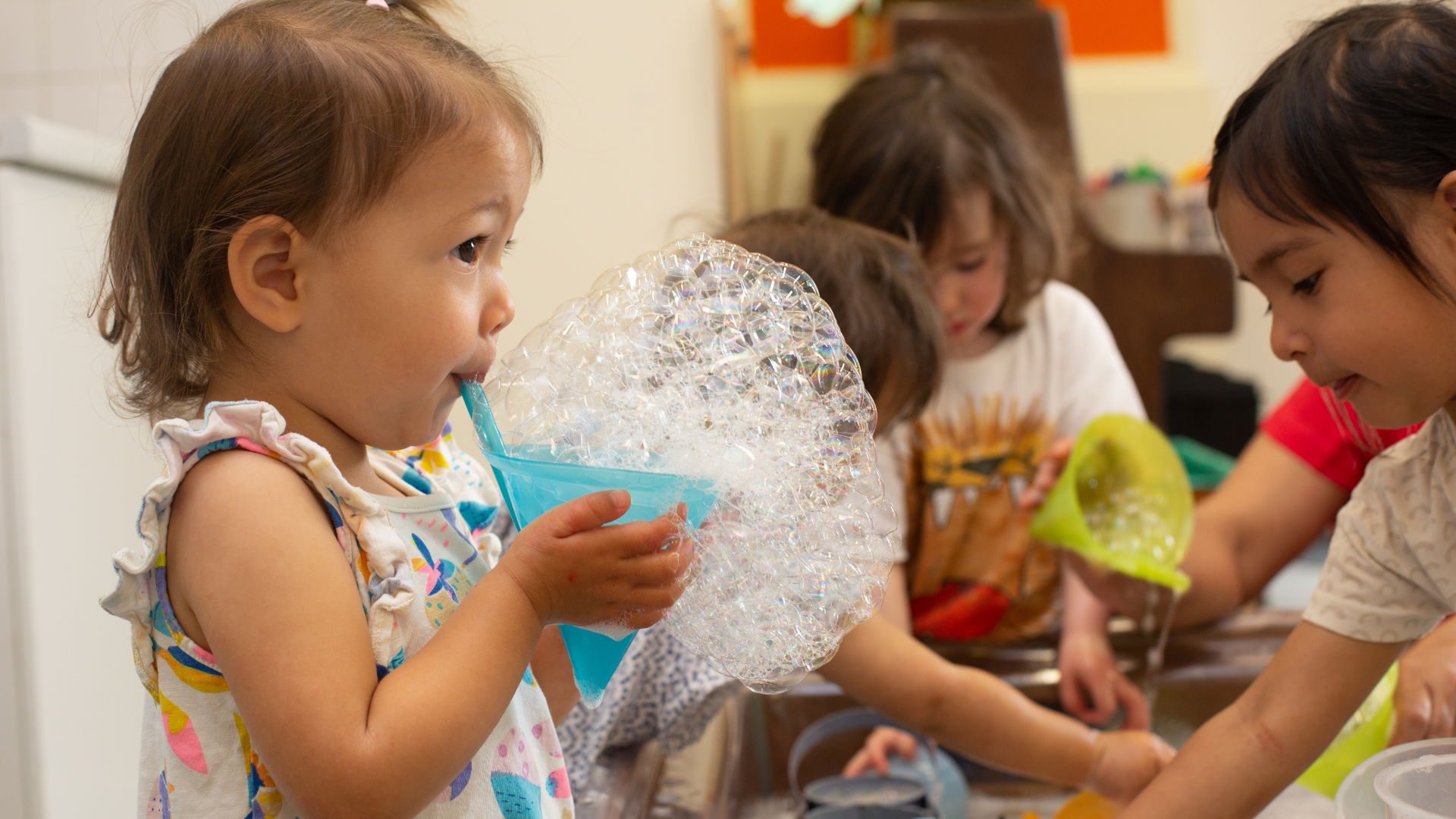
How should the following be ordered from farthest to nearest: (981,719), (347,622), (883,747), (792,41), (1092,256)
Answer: (792,41) → (1092,256) → (883,747) → (981,719) → (347,622)

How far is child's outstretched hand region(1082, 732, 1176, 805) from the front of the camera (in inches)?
30.3

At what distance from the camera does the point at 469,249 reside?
1.70 feet

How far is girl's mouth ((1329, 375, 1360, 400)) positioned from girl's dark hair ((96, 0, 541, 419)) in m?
0.50

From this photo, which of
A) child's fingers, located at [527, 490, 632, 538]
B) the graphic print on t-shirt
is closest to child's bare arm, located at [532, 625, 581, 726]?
child's fingers, located at [527, 490, 632, 538]

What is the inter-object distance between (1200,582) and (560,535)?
79 cm

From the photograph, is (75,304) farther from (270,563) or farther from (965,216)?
(965,216)

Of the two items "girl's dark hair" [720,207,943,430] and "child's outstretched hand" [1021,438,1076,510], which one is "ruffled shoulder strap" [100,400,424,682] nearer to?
"girl's dark hair" [720,207,943,430]

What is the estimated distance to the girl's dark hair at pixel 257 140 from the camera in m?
0.48

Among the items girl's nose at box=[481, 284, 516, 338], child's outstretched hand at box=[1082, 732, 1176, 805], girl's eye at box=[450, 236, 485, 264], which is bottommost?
child's outstretched hand at box=[1082, 732, 1176, 805]

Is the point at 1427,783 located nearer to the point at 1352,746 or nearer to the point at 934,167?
the point at 1352,746

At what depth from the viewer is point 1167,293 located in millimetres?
1719

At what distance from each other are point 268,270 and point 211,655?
0.58 ft

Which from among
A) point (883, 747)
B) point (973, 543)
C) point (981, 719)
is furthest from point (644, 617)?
point (973, 543)

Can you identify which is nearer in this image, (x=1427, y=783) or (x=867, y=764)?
(x=1427, y=783)
